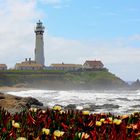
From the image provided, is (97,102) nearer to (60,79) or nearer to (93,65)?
(60,79)

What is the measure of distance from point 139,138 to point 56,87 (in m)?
124

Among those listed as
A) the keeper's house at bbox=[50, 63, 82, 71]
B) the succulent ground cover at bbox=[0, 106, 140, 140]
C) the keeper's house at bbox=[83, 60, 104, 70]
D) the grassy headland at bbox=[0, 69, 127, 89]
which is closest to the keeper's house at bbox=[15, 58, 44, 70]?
→ the grassy headland at bbox=[0, 69, 127, 89]

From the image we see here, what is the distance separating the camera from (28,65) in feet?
445

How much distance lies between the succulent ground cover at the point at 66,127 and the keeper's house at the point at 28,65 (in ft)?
398

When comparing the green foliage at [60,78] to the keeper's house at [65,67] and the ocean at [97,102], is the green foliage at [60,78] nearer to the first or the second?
the keeper's house at [65,67]

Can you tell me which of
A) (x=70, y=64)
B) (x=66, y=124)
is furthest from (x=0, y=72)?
(x=66, y=124)

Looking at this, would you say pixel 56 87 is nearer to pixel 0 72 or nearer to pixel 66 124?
pixel 0 72

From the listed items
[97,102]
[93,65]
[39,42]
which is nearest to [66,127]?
[97,102]

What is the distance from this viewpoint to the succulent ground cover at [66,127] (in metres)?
4.94

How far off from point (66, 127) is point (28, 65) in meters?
131

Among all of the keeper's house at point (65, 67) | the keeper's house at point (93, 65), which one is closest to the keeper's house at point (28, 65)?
the keeper's house at point (65, 67)

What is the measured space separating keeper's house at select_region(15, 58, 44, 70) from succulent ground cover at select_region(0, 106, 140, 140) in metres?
121

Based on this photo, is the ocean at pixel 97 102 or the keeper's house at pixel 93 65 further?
the keeper's house at pixel 93 65

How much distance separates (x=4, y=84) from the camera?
121 metres
